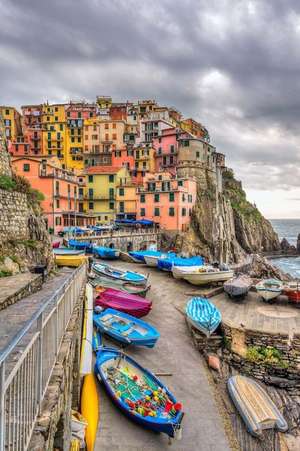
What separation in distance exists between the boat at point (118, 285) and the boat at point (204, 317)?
394 centimetres

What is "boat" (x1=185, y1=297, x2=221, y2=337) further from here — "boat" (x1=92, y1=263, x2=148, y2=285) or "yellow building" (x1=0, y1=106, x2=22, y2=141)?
"yellow building" (x1=0, y1=106, x2=22, y2=141)

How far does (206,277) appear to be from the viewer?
2425 cm

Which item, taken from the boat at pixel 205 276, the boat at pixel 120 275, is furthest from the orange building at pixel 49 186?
the boat at pixel 205 276

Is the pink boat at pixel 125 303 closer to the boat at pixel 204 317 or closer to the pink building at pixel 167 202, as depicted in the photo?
the boat at pixel 204 317

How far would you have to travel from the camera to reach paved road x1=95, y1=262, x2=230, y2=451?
30.2 feet

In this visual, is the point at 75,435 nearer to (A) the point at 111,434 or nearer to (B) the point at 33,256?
(A) the point at 111,434

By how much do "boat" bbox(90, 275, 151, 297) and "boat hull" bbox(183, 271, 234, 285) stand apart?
3899mm

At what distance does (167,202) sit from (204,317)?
34162mm

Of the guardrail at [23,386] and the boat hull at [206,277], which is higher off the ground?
the guardrail at [23,386]

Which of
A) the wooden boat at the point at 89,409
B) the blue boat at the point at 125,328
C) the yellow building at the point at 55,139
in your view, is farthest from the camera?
the yellow building at the point at 55,139

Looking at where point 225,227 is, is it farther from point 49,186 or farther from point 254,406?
point 254,406

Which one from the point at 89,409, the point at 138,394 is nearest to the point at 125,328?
the point at 138,394

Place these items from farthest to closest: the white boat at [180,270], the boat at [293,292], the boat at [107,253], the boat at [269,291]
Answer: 1. the boat at [107,253]
2. the white boat at [180,270]
3. the boat at [269,291]
4. the boat at [293,292]

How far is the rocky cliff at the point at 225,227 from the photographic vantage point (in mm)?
52750
